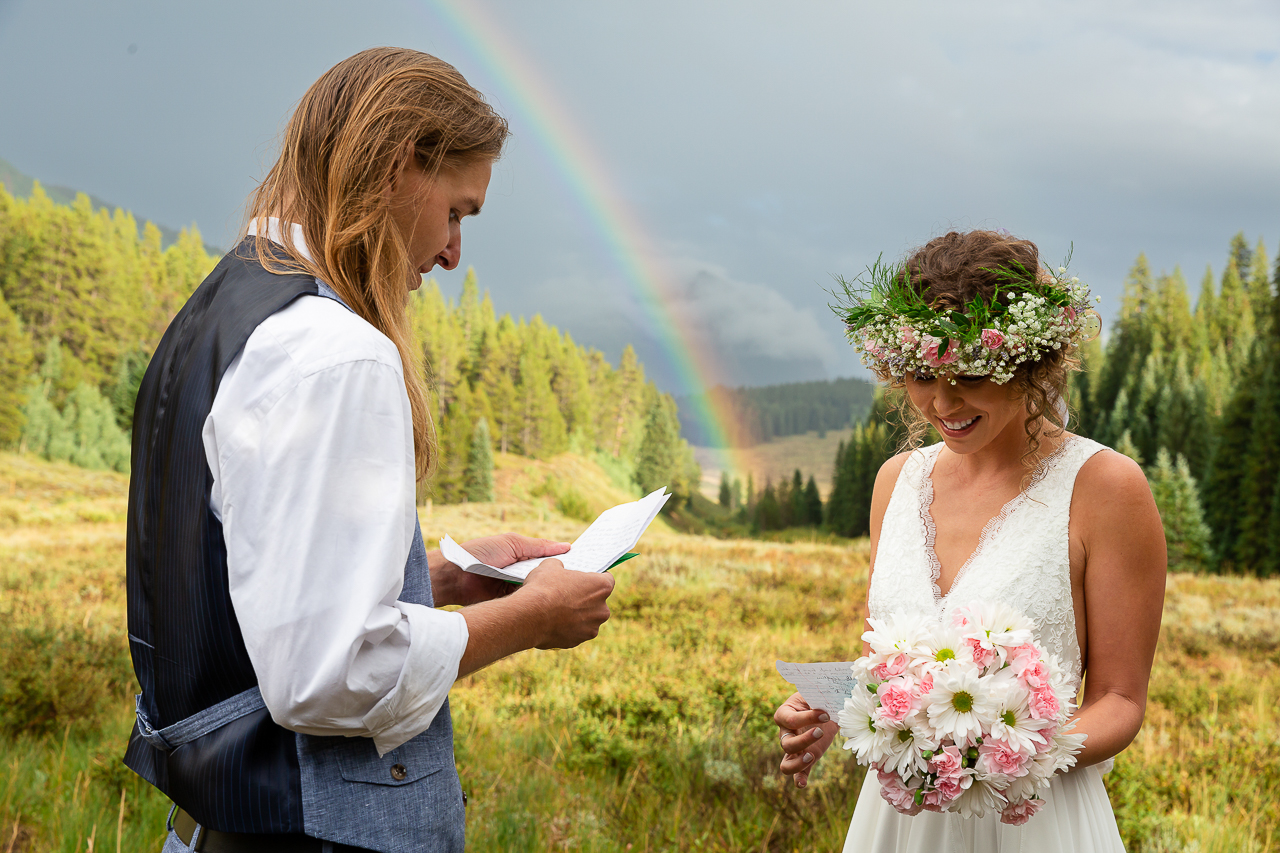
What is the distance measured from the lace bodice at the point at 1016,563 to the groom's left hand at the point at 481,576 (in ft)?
3.45

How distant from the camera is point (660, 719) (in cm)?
677

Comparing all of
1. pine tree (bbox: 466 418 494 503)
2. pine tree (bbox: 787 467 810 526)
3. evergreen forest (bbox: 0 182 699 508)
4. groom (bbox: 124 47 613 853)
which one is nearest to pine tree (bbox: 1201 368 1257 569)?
pine tree (bbox: 787 467 810 526)

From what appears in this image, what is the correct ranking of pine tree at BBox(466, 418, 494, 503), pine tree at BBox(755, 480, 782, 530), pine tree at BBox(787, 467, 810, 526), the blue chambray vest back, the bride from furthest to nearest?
1. pine tree at BBox(787, 467, 810, 526)
2. pine tree at BBox(755, 480, 782, 530)
3. pine tree at BBox(466, 418, 494, 503)
4. the bride
5. the blue chambray vest back

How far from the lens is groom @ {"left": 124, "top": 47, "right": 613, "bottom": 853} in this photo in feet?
4.03

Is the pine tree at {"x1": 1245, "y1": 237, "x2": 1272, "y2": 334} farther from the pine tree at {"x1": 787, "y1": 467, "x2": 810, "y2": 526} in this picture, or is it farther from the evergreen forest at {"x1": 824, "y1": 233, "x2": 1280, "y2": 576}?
the pine tree at {"x1": 787, "y1": 467, "x2": 810, "y2": 526}

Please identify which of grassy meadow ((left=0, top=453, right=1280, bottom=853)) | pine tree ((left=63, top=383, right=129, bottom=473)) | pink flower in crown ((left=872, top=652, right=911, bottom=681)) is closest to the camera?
pink flower in crown ((left=872, top=652, right=911, bottom=681))

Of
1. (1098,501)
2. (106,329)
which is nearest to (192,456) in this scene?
(1098,501)

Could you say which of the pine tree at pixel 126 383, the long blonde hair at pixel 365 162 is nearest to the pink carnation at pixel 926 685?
the long blonde hair at pixel 365 162

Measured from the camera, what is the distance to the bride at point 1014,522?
2162mm

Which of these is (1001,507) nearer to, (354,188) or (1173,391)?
(354,188)

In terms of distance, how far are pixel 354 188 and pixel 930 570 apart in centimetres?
197

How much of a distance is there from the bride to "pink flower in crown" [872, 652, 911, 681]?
294 mm

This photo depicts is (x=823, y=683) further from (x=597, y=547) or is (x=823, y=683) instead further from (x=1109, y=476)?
(x=1109, y=476)

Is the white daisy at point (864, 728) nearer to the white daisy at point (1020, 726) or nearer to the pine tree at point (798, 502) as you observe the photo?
the white daisy at point (1020, 726)
